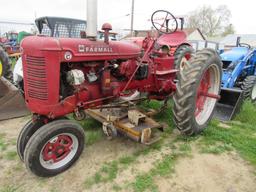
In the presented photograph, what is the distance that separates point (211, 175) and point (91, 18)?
206cm

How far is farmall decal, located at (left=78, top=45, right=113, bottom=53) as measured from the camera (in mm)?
2482

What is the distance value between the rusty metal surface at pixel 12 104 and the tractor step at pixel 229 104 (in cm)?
334

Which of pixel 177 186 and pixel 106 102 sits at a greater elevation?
pixel 106 102

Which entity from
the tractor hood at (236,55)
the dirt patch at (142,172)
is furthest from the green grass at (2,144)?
the tractor hood at (236,55)

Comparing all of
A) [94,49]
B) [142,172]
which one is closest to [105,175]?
[142,172]

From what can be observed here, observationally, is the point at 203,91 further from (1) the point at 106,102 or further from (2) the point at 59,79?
(2) the point at 59,79

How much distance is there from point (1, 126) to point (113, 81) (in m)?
2.04

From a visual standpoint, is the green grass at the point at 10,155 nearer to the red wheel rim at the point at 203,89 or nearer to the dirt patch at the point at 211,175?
the dirt patch at the point at 211,175

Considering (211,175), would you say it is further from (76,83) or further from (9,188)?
(9,188)

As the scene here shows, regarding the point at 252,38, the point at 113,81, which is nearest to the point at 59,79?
the point at 113,81

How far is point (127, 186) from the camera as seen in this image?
237 cm

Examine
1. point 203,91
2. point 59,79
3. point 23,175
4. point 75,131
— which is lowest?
point 23,175

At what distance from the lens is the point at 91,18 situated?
8.00ft

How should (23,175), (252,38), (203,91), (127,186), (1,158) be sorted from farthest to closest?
(252,38) → (203,91) → (1,158) → (23,175) → (127,186)
